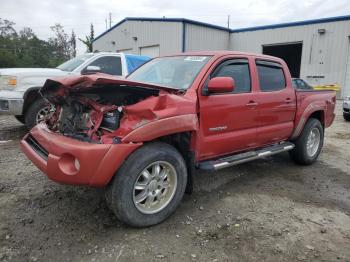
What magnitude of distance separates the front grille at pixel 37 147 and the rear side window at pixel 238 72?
2.15m

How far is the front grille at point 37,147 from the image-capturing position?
134 inches

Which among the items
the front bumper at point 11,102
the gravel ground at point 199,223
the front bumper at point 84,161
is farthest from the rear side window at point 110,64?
the front bumper at point 84,161

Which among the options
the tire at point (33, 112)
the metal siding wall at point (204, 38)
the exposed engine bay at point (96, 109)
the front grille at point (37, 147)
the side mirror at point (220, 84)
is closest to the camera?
the exposed engine bay at point (96, 109)

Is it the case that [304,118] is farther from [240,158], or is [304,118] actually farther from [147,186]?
[147,186]

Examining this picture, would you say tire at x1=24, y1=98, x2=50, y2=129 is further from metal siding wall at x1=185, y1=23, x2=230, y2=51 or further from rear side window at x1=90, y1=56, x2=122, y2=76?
metal siding wall at x1=185, y1=23, x2=230, y2=51

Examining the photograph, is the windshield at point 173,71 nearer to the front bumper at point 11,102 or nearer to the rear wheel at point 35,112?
the rear wheel at point 35,112

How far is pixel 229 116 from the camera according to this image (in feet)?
13.4

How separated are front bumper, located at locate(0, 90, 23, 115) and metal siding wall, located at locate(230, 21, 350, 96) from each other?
17264mm

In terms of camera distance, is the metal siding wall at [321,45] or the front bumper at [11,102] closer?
the front bumper at [11,102]

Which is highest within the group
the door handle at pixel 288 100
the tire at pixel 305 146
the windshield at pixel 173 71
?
the windshield at pixel 173 71

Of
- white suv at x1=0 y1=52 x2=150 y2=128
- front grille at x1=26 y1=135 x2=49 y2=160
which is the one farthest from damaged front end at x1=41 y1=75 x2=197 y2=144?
white suv at x1=0 y1=52 x2=150 y2=128

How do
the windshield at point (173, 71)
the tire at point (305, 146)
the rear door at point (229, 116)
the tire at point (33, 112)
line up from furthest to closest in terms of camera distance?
the tire at point (33, 112), the tire at point (305, 146), the windshield at point (173, 71), the rear door at point (229, 116)

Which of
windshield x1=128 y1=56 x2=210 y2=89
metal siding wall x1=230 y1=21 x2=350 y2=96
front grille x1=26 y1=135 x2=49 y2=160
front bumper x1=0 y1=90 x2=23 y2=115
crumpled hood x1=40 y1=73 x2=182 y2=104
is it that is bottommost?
front grille x1=26 y1=135 x2=49 y2=160

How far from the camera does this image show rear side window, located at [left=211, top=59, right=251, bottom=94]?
4195 mm
